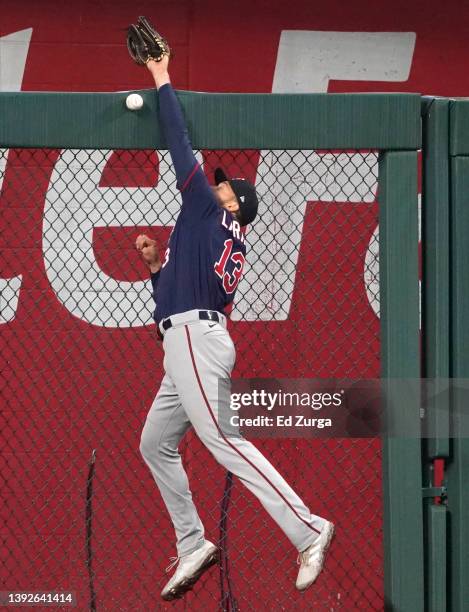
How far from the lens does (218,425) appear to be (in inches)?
140

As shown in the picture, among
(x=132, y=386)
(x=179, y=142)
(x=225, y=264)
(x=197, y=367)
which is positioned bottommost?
(x=132, y=386)

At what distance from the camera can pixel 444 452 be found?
363 centimetres

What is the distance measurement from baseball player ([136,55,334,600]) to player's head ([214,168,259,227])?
0.17ft

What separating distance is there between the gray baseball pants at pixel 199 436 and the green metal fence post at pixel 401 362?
275 millimetres

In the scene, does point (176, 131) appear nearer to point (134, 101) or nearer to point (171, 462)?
point (134, 101)

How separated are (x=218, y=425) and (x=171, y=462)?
31 cm

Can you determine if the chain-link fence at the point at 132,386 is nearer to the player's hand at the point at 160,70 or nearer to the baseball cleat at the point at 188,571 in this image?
the baseball cleat at the point at 188,571


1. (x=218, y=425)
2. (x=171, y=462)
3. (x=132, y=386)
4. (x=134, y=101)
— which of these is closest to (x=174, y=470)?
(x=171, y=462)

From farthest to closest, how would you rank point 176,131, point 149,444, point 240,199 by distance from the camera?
point 240,199 < point 149,444 < point 176,131

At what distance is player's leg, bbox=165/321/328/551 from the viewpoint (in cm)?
352

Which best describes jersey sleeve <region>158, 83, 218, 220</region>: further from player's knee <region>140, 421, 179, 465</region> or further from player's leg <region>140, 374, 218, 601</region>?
player's knee <region>140, 421, 179, 465</region>

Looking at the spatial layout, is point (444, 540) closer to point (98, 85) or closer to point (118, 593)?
point (118, 593)

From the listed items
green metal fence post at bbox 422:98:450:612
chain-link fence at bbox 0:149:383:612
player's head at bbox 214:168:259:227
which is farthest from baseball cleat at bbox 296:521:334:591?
chain-link fence at bbox 0:149:383:612

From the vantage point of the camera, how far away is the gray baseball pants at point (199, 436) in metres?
3.53
